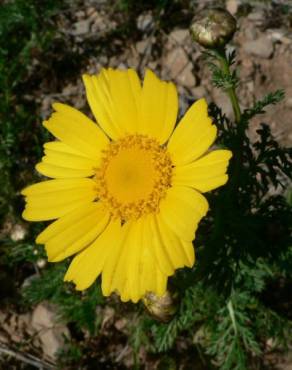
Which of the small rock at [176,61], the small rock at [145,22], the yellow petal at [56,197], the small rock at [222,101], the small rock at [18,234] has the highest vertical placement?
the small rock at [145,22]

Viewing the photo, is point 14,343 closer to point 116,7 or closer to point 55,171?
point 55,171

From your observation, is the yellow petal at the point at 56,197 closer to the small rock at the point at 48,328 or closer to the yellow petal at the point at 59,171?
the yellow petal at the point at 59,171

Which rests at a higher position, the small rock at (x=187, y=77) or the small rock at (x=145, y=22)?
the small rock at (x=145, y=22)

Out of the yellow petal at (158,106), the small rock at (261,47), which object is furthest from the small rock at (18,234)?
the small rock at (261,47)

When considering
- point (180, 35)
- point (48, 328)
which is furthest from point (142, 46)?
point (48, 328)

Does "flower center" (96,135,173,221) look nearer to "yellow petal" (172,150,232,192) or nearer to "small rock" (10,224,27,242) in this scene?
"yellow petal" (172,150,232,192)

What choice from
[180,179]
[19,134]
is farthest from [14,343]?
[180,179]

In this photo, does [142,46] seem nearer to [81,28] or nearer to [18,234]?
[81,28]
